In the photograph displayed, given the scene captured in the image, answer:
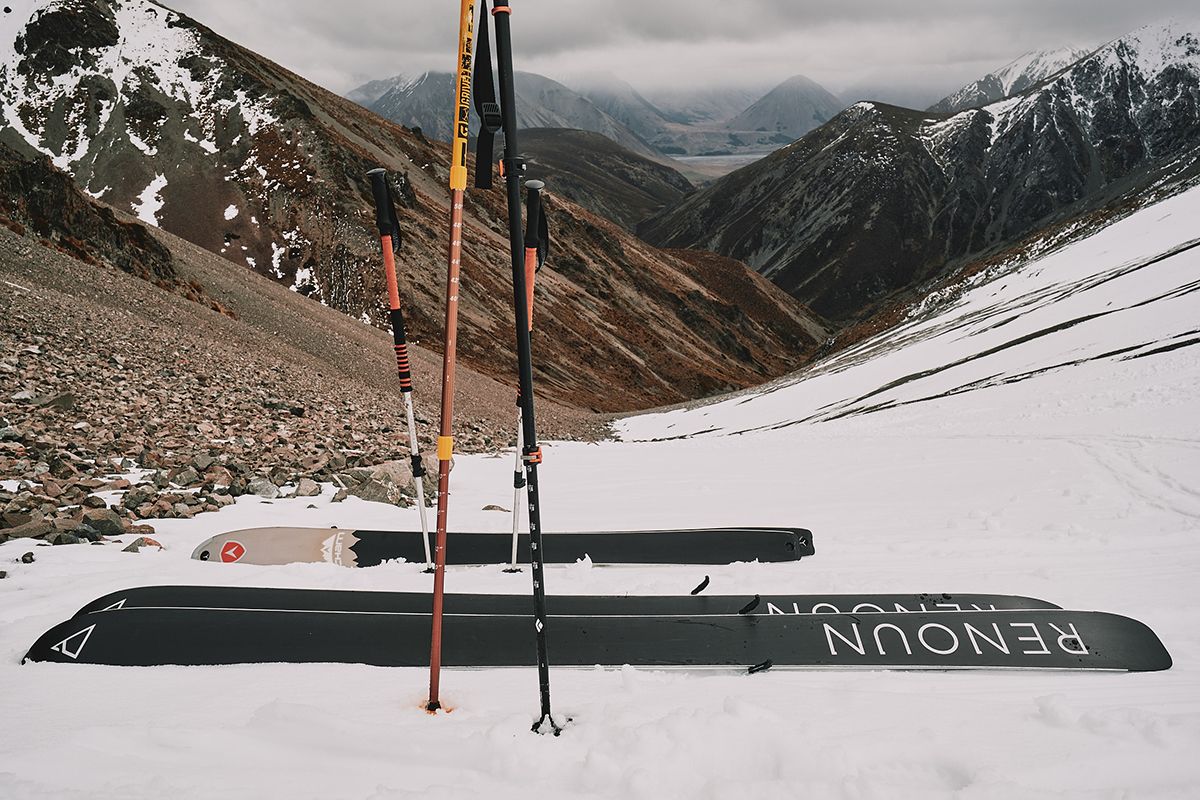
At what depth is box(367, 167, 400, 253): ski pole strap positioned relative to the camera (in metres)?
4.66

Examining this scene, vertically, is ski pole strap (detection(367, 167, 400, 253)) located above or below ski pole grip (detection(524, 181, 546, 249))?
above

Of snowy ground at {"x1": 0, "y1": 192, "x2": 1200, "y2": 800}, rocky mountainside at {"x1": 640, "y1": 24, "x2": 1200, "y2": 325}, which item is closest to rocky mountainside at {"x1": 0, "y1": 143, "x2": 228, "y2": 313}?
snowy ground at {"x1": 0, "y1": 192, "x2": 1200, "y2": 800}

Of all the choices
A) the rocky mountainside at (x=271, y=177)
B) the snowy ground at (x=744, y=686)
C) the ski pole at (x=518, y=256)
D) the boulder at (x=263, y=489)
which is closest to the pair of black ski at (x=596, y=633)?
the snowy ground at (x=744, y=686)

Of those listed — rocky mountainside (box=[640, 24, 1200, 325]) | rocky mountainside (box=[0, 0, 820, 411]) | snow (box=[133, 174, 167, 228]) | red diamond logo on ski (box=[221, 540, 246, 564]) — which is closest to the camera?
red diamond logo on ski (box=[221, 540, 246, 564])

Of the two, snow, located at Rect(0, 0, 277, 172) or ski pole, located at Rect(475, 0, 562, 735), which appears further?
snow, located at Rect(0, 0, 277, 172)

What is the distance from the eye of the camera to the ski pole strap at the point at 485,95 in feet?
13.0

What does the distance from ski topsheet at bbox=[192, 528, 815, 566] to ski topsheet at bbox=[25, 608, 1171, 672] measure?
217cm

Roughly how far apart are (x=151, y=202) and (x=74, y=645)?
5924 centimetres

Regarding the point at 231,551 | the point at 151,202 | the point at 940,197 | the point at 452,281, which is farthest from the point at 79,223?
the point at 940,197

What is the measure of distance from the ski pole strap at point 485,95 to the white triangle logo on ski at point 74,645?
379 centimetres

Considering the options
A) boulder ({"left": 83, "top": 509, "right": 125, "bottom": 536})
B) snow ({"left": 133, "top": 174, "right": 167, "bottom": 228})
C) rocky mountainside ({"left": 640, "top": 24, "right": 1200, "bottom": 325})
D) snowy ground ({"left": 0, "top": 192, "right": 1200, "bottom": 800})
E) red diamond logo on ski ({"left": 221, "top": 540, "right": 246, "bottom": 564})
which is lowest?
snowy ground ({"left": 0, "top": 192, "right": 1200, "bottom": 800})

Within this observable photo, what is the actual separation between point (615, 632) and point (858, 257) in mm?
188374

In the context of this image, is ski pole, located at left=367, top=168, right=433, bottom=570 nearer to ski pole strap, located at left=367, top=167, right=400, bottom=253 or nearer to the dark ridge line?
ski pole strap, located at left=367, top=167, right=400, bottom=253

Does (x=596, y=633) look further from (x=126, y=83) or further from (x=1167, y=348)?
(x=126, y=83)
